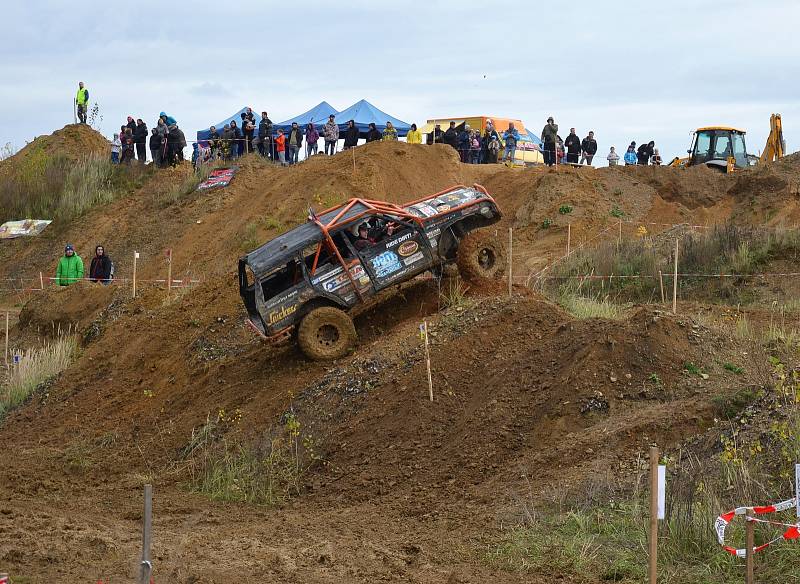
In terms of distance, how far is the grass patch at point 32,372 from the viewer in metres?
18.7

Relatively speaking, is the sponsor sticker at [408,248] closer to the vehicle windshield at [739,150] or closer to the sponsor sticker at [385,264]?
the sponsor sticker at [385,264]

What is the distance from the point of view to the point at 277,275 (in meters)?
15.7

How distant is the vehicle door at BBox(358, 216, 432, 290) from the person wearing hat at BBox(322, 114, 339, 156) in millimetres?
18154

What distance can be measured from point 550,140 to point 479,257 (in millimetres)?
20290

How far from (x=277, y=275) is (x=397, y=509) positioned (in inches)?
201

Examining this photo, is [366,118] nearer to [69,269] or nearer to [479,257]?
[69,269]

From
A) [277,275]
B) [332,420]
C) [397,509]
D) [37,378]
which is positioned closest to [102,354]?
[37,378]

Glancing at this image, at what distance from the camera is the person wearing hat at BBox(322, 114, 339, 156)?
112ft

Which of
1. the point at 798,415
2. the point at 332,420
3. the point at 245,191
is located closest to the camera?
the point at 798,415

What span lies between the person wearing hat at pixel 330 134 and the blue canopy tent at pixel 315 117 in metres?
2.86

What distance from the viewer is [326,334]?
51.2ft

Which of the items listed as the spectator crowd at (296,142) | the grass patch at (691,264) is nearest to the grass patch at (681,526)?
the grass patch at (691,264)

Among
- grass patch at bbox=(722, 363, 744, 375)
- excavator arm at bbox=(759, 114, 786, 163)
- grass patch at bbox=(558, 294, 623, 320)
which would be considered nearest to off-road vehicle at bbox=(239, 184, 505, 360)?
grass patch at bbox=(558, 294, 623, 320)

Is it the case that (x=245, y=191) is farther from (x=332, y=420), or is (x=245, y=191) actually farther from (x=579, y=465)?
(x=579, y=465)
